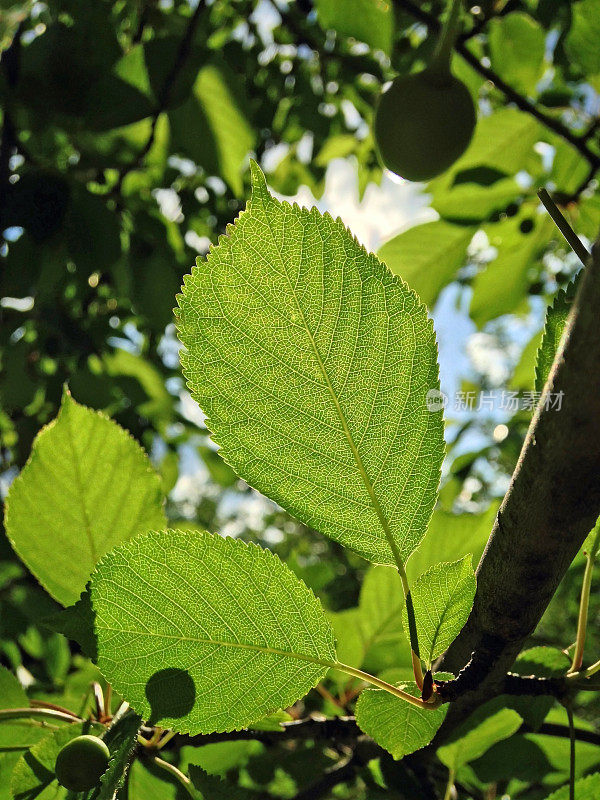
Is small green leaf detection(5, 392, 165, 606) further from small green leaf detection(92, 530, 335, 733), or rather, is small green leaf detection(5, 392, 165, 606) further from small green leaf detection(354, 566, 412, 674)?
small green leaf detection(354, 566, 412, 674)

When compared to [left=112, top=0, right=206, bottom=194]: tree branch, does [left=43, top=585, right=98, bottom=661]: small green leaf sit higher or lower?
lower

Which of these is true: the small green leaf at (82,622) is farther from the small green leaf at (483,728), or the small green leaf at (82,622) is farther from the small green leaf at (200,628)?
the small green leaf at (483,728)


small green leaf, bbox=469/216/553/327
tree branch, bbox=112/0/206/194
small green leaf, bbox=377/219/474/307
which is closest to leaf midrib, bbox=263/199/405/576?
tree branch, bbox=112/0/206/194

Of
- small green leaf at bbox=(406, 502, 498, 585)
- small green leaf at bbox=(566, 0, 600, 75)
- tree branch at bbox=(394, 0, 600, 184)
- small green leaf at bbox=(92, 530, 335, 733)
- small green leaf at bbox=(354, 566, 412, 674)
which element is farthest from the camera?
tree branch at bbox=(394, 0, 600, 184)

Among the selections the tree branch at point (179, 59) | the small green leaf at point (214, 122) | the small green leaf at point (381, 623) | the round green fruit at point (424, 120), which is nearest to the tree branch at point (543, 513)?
the small green leaf at point (381, 623)

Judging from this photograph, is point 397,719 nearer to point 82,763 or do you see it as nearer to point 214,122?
point 82,763

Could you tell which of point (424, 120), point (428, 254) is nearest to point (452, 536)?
point (424, 120)

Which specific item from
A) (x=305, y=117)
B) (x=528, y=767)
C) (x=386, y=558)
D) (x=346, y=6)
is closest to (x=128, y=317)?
(x=305, y=117)
